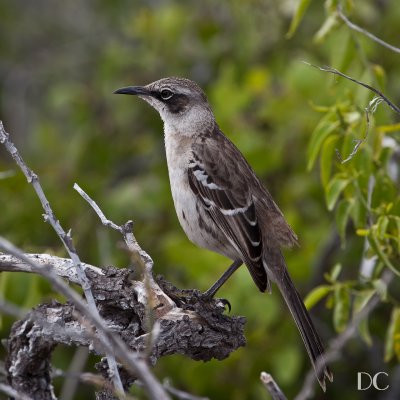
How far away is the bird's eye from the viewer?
6.09m

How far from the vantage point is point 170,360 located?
22.6 feet

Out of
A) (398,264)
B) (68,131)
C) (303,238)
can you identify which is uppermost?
(398,264)

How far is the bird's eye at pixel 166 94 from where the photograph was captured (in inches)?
240

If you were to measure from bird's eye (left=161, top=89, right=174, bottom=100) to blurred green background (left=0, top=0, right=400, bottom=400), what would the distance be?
93cm

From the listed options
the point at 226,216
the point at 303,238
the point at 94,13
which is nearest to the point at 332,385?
the point at 303,238

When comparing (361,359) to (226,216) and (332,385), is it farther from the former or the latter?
(226,216)

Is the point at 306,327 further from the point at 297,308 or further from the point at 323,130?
the point at 323,130

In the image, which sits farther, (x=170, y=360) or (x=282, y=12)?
(x=282, y=12)

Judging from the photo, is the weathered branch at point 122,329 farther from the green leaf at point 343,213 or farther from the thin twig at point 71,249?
the green leaf at point 343,213

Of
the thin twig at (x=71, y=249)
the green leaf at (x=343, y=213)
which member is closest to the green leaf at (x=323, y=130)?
the green leaf at (x=343, y=213)

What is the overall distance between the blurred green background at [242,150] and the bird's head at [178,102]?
0.81 m

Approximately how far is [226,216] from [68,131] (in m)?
6.01

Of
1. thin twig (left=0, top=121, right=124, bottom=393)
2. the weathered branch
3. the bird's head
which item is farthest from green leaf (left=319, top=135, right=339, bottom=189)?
thin twig (left=0, top=121, right=124, bottom=393)

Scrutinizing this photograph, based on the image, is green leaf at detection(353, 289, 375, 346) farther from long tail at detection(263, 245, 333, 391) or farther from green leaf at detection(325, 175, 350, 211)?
green leaf at detection(325, 175, 350, 211)
